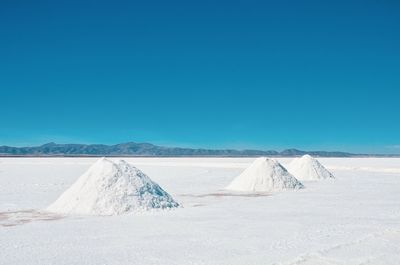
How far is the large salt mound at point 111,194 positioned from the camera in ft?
43.2

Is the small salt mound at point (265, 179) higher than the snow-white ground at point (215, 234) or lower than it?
higher

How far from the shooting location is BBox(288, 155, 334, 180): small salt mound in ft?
90.8

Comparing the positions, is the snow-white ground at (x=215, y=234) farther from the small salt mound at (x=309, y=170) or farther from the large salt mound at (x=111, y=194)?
the small salt mound at (x=309, y=170)

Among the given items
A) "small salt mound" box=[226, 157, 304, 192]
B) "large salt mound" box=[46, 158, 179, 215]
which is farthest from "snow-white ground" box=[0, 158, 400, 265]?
"small salt mound" box=[226, 157, 304, 192]

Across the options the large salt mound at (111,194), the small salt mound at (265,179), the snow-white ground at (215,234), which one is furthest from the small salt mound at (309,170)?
the large salt mound at (111,194)

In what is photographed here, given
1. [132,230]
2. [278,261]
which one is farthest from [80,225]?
[278,261]

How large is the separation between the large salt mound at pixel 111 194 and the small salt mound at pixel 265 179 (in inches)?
260

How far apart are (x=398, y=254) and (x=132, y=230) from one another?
512cm

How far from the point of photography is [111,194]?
13.5 m

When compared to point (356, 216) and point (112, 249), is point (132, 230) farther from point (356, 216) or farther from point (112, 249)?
point (356, 216)

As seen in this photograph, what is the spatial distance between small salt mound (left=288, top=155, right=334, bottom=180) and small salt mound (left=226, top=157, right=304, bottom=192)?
6.79 meters

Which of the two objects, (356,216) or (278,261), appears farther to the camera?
(356,216)

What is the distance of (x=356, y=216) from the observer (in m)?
12.7

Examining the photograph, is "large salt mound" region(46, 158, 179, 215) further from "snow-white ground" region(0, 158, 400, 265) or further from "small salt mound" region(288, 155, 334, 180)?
"small salt mound" region(288, 155, 334, 180)
